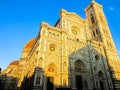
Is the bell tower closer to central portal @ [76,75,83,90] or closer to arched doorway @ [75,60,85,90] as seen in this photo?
arched doorway @ [75,60,85,90]

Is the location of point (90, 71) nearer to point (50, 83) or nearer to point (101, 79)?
point (101, 79)

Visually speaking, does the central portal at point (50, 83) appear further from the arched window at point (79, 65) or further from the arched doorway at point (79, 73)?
the arched window at point (79, 65)

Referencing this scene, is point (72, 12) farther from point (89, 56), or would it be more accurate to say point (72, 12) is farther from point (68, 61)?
point (68, 61)

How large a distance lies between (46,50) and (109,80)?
502 inches

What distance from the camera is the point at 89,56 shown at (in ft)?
69.4

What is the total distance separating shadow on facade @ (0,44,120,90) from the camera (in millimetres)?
14962

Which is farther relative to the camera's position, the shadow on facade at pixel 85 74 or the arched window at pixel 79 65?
the arched window at pixel 79 65

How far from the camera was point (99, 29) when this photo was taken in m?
27.2

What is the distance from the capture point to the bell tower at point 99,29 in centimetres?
2516

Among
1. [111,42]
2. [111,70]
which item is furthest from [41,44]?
[111,42]

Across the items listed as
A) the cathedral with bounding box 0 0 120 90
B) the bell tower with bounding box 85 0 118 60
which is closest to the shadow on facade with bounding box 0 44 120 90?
the cathedral with bounding box 0 0 120 90

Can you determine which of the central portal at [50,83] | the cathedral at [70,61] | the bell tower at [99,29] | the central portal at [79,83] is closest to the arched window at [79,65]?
the cathedral at [70,61]

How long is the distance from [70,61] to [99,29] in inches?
530

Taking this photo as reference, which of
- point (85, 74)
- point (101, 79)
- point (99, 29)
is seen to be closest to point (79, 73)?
point (85, 74)
